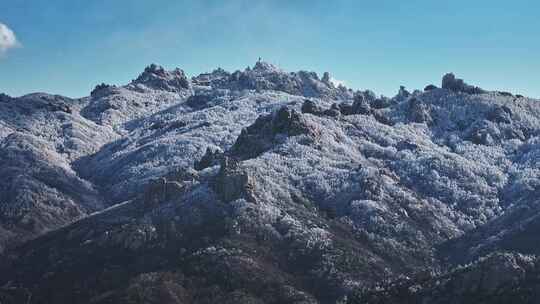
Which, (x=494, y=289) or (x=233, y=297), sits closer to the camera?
(x=494, y=289)

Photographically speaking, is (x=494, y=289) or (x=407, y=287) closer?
(x=494, y=289)

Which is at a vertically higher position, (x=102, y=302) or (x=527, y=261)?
(x=527, y=261)

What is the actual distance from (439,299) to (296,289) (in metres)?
50.4

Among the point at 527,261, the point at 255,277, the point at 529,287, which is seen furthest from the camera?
the point at 255,277

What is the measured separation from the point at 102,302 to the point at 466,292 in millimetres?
82728

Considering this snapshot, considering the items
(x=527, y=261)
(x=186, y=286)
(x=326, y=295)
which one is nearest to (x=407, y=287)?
(x=527, y=261)

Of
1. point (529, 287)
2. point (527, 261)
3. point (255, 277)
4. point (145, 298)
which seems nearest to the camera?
point (529, 287)

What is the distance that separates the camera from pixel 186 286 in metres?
197

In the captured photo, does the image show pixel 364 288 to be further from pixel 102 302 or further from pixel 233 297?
pixel 102 302

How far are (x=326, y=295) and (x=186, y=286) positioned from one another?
109 ft

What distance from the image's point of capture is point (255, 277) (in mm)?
199500

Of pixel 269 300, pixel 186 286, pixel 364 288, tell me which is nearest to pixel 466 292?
pixel 364 288

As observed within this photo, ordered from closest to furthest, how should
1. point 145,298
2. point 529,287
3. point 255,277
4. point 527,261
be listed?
point 529,287, point 527,261, point 145,298, point 255,277

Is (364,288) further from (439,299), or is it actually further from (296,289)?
(439,299)
